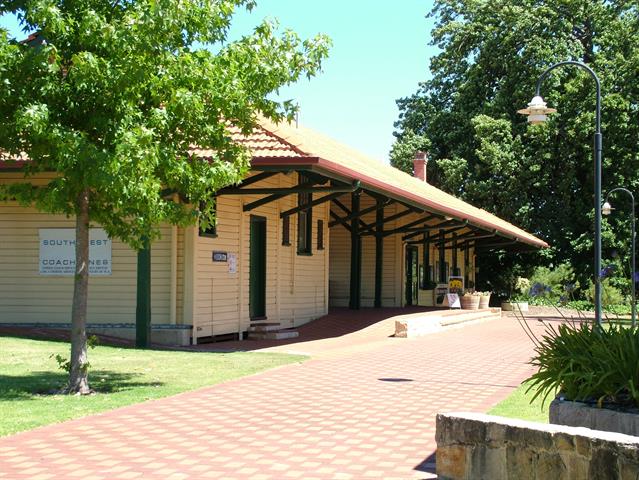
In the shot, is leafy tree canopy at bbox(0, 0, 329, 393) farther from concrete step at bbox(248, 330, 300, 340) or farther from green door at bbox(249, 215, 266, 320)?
green door at bbox(249, 215, 266, 320)

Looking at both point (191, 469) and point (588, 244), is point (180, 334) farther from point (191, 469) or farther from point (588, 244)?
point (588, 244)

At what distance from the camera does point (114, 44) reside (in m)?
9.34

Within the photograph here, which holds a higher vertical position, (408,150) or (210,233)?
(408,150)

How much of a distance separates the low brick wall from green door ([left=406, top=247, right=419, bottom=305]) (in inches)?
992

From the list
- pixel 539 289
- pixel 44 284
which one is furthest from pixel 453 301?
pixel 539 289

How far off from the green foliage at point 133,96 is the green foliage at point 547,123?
30786 millimetres

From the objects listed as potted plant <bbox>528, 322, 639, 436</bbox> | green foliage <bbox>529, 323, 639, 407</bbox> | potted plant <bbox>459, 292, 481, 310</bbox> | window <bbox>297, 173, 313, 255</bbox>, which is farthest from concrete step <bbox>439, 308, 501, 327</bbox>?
potted plant <bbox>528, 322, 639, 436</bbox>

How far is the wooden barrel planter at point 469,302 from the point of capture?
30.1m

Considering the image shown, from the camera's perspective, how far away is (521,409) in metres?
8.82

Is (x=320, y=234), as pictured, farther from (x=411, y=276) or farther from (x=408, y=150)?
(x=408, y=150)

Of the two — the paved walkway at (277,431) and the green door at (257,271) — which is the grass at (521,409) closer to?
the paved walkway at (277,431)

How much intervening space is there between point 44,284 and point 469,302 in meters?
16.9

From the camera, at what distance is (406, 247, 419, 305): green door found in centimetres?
3072

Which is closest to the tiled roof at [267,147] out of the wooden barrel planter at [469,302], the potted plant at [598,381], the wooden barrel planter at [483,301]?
the potted plant at [598,381]
